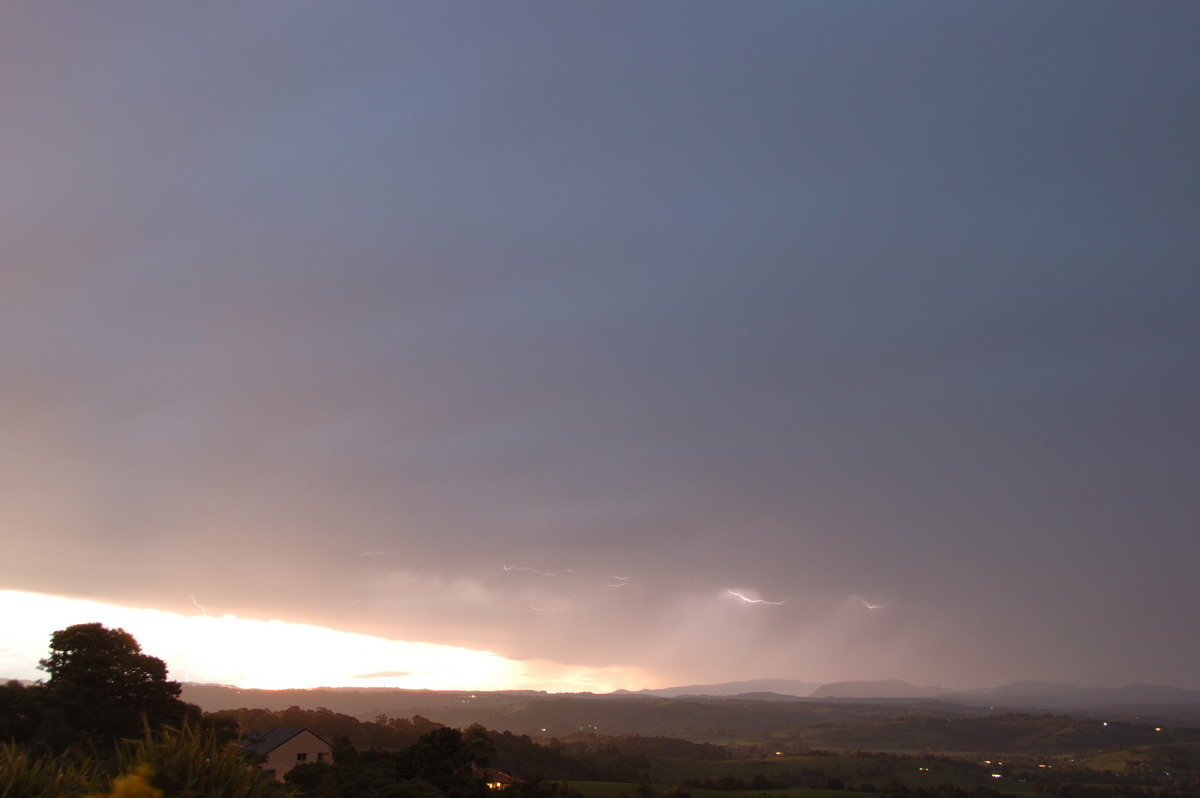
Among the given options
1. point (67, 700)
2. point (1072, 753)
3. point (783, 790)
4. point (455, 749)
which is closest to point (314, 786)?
point (455, 749)

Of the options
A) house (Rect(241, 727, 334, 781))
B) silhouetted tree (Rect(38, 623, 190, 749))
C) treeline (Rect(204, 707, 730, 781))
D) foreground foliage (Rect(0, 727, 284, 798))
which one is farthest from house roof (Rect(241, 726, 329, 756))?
foreground foliage (Rect(0, 727, 284, 798))

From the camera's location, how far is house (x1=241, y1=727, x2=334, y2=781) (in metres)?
53.1

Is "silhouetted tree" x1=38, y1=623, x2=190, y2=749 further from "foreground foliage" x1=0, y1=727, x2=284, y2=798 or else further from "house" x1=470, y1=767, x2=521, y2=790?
"foreground foliage" x1=0, y1=727, x2=284, y2=798

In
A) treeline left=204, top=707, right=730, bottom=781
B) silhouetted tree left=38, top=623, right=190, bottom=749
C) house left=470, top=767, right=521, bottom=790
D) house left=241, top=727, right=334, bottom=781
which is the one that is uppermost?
silhouetted tree left=38, top=623, right=190, bottom=749

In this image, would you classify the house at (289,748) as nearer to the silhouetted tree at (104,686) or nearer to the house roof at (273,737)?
the house roof at (273,737)

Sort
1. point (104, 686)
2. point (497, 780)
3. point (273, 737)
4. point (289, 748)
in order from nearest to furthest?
point (104, 686) → point (289, 748) → point (273, 737) → point (497, 780)

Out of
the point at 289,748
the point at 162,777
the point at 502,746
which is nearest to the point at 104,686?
the point at 289,748

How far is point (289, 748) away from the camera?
2138 inches

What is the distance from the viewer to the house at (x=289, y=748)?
5306 cm

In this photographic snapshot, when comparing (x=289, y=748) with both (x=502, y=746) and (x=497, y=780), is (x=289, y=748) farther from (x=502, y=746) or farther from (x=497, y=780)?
(x=502, y=746)

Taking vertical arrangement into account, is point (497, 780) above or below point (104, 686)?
below

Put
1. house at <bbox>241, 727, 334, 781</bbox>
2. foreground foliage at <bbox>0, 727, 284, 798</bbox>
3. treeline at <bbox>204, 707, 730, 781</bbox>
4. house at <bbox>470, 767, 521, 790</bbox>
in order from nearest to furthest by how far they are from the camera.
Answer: foreground foliage at <bbox>0, 727, 284, 798</bbox> → house at <bbox>470, 767, 521, 790</bbox> → house at <bbox>241, 727, 334, 781</bbox> → treeline at <bbox>204, 707, 730, 781</bbox>

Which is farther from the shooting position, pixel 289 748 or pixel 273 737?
pixel 273 737

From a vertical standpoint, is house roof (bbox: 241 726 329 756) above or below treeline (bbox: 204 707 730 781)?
above
